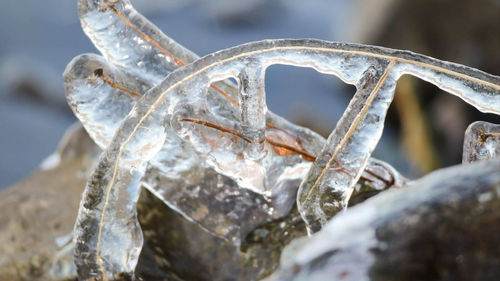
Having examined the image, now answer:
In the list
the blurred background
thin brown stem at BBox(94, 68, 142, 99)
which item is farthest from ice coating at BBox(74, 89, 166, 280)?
the blurred background

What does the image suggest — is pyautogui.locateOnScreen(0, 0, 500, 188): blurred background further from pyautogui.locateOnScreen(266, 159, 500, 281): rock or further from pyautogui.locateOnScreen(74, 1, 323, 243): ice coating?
pyautogui.locateOnScreen(266, 159, 500, 281): rock

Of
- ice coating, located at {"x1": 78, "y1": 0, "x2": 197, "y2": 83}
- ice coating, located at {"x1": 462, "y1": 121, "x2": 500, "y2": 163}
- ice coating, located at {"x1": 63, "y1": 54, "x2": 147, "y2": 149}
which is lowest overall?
ice coating, located at {"x1": 63, "y1": 54, "x2": 147, "y2": 149}

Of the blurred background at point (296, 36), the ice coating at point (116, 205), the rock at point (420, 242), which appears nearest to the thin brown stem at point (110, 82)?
the ice coating at point (116, 205)

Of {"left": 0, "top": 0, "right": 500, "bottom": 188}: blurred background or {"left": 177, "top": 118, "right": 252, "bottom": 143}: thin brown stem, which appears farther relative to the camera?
{"left": 0, "top": 0, "right": 500, "bottom": 188}: blurred background

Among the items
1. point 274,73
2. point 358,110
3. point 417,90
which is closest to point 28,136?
point 274,73

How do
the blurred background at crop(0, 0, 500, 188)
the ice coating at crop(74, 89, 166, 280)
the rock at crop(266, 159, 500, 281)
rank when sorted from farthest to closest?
the blurred background at crop(0, 0, 500, 188) < the ice coating at crop(74, 89, 166, 280) < the rock at crop(266, 159, 500, 281)

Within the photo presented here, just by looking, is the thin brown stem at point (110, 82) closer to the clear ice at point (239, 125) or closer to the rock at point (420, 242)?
the clear ice at point (239, 125)
